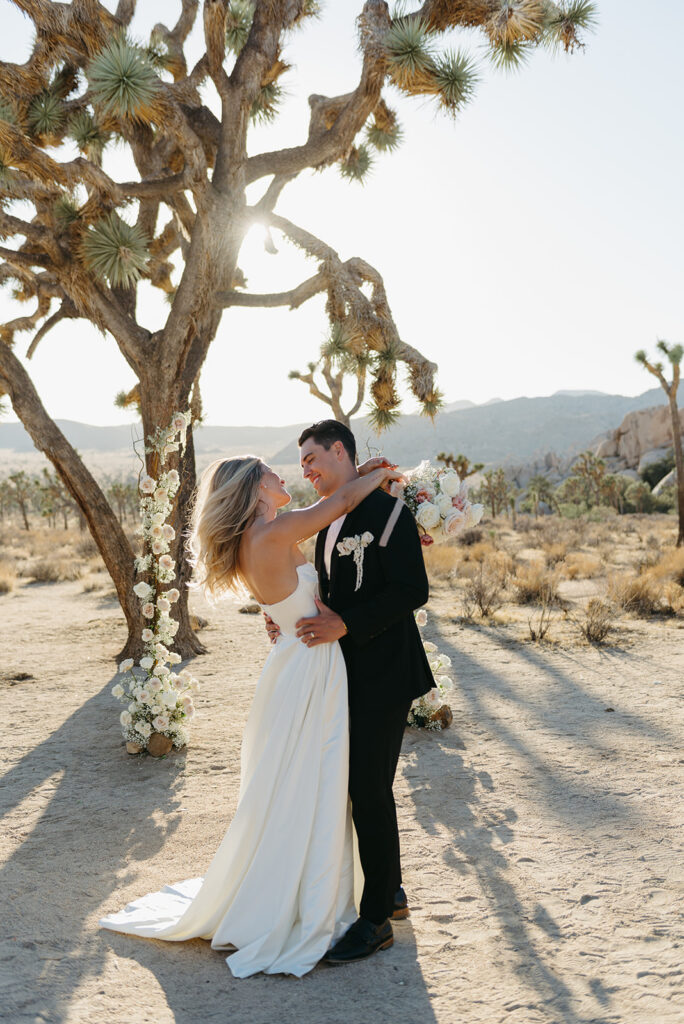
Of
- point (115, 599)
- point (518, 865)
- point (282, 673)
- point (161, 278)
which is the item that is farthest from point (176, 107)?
point (115, 599)

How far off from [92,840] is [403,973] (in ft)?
6.97

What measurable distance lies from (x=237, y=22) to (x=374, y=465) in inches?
369

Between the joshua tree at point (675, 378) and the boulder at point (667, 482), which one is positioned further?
the boulder at point (667, 482)

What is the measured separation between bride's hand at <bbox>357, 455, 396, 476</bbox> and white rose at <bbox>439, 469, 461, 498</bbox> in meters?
0.59

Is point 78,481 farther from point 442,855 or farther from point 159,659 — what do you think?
point 442,855

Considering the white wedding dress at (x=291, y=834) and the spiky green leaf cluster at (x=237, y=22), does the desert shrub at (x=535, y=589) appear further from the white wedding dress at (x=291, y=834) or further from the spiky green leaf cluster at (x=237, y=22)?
the white wedding dress at (x=291, y=834)

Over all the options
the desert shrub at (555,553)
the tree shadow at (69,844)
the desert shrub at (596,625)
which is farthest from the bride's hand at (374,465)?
the desert shrub at (555,553)

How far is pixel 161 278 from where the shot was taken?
443 inches

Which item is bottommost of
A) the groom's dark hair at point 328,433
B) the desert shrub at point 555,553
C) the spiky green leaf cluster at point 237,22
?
the desert shrub at point 555,553

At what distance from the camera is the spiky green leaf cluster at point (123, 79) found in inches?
273

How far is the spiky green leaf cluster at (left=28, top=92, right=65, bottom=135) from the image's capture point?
805 cm

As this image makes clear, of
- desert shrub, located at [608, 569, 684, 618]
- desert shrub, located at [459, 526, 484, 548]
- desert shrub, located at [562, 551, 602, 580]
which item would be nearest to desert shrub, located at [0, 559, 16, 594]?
desert shrub, located at [562, 551, 602, 580]

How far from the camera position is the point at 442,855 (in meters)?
3.93

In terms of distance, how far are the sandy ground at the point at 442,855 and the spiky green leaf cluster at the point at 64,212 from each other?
14.9 feet
